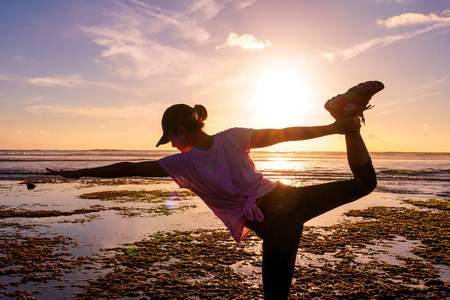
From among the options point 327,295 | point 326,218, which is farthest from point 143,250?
point 326,218

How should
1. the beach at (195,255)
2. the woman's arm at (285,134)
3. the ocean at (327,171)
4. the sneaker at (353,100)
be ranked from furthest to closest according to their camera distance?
1. the ocean at (327,171)
2. the beach at (195,255)
3. the sneaker at (353,100)
4. the woman's arm at (285,134)

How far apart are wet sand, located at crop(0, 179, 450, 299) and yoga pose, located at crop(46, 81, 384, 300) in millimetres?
2951

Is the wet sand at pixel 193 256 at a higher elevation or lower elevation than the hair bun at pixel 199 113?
lower

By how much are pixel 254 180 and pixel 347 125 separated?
3.23 feet

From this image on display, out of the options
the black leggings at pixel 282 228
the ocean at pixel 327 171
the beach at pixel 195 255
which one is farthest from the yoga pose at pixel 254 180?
the ocean at pixel 327 171

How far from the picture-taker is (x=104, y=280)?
5863 mm

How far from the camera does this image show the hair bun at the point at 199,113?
9.64ft

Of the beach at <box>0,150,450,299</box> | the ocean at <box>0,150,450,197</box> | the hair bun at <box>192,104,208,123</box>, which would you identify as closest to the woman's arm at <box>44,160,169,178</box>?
the hair bun at <box>192,104,208,123</box>

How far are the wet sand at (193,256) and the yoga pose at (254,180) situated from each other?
295 cm

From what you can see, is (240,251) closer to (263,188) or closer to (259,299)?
(259,299)

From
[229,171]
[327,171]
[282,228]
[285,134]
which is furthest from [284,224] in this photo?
[327,171]

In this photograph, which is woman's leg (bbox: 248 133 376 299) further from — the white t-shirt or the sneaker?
the sneaker

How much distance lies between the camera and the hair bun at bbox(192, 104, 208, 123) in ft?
9.64

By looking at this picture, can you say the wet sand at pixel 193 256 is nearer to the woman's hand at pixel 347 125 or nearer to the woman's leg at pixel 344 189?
the woman's leg at pixel 344 189
